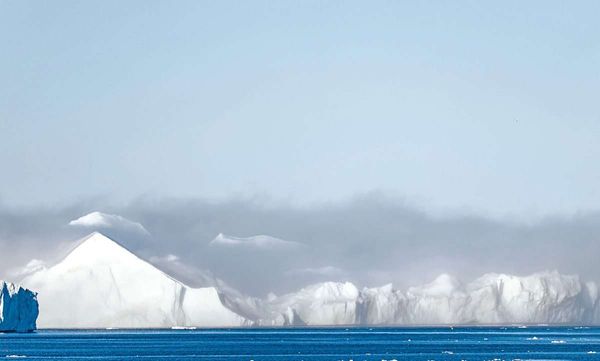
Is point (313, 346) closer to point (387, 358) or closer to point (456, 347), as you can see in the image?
point (456, 347)

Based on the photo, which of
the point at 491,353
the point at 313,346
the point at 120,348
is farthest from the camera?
the point at 313,346

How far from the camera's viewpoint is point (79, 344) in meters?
173

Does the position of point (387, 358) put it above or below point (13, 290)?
below

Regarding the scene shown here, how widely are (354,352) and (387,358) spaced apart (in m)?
16.3

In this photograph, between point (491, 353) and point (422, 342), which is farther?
point (422, 342)

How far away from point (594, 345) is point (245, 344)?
46.2 m

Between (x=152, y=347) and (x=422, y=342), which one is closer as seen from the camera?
(x=152, y=347)

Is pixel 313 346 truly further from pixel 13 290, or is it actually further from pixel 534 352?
pixel 13 290

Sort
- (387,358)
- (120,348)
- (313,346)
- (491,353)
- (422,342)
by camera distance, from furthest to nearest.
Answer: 1. (422,342)
2. (313,346)
3. (120,348)
4. (491,353)
5. (387,358)

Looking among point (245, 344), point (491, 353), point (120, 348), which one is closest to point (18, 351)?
point (120, 348)

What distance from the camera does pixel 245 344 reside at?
177500 millimetres

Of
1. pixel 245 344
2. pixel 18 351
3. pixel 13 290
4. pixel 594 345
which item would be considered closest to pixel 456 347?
pixel 594 345

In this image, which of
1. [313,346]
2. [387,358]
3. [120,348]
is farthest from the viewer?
[313,346]

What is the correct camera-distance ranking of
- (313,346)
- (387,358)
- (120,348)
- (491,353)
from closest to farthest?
(387,358), (491,353), (120,348), (313,346)
